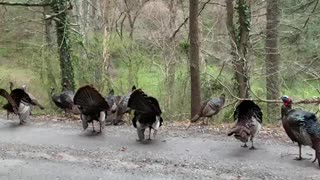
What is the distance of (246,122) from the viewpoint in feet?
27.6

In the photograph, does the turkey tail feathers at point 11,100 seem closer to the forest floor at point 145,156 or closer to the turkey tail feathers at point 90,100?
the forest floor at point 145,156

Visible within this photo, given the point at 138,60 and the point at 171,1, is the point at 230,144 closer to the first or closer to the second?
the point at 138,60

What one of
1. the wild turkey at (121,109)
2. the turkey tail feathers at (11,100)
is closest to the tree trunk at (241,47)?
the wild turkey at (121,109)

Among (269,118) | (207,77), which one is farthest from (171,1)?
(269,118)

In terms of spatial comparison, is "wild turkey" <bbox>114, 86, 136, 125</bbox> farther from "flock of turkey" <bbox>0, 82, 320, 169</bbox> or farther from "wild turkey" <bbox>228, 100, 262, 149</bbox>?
"wild turkey" <bbox>228, 100, 262, 149</bbox>

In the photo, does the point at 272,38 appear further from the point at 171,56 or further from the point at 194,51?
the point at 194,51

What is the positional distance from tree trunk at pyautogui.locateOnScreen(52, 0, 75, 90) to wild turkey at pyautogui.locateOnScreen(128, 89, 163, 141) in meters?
6.14

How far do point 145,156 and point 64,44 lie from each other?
24.3ft

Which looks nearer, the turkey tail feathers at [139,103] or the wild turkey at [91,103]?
the turkey tail feathers at [139,103]

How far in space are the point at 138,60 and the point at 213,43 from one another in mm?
2955

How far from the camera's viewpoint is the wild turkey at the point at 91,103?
9.46m

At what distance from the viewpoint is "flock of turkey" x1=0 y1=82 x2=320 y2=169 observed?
25.3ft

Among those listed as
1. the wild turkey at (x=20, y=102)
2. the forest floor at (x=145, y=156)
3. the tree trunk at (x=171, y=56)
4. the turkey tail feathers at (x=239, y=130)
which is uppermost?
the tree trunk at (x=171, y=56)

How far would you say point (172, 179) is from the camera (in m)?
7.04
